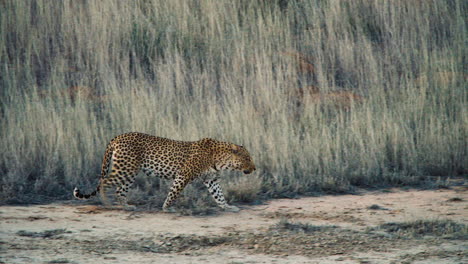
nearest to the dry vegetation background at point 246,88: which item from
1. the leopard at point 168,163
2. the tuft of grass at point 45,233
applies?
the leopard at point 168,163

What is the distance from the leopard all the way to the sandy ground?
0.23 meters

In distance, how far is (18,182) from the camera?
8117 millimetres

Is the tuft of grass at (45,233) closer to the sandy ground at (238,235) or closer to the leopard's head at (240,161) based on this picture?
the sandy ground at (238,235)

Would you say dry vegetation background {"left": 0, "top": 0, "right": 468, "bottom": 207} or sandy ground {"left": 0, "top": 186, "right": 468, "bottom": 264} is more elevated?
dry vegetation background {"left": 0, "top": 0, "right": 468, "bottom": 207}

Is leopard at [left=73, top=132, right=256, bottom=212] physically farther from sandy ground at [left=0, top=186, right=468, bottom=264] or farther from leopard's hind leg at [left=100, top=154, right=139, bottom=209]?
sandy ground at [left=0, top=186, right=468, bottom=264]

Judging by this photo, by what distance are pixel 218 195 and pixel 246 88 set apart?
416cm

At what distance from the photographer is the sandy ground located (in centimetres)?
586

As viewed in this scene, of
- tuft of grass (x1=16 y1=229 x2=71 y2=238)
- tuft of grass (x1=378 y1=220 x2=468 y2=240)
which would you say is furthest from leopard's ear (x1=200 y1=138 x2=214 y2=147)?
tuft of grass (x1=378 y1=220 x2=468 y2=240)

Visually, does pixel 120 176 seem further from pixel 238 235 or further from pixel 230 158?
pixel 238 235

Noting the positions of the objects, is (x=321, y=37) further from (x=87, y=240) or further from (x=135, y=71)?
(x=87, y=240)

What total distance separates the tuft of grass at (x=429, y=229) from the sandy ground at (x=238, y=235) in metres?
0.07

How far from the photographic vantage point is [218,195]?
300 inches

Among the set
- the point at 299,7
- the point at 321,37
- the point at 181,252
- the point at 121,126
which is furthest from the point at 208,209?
the point at 299,7

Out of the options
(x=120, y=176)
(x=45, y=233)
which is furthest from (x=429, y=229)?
(x=45, y=233)
